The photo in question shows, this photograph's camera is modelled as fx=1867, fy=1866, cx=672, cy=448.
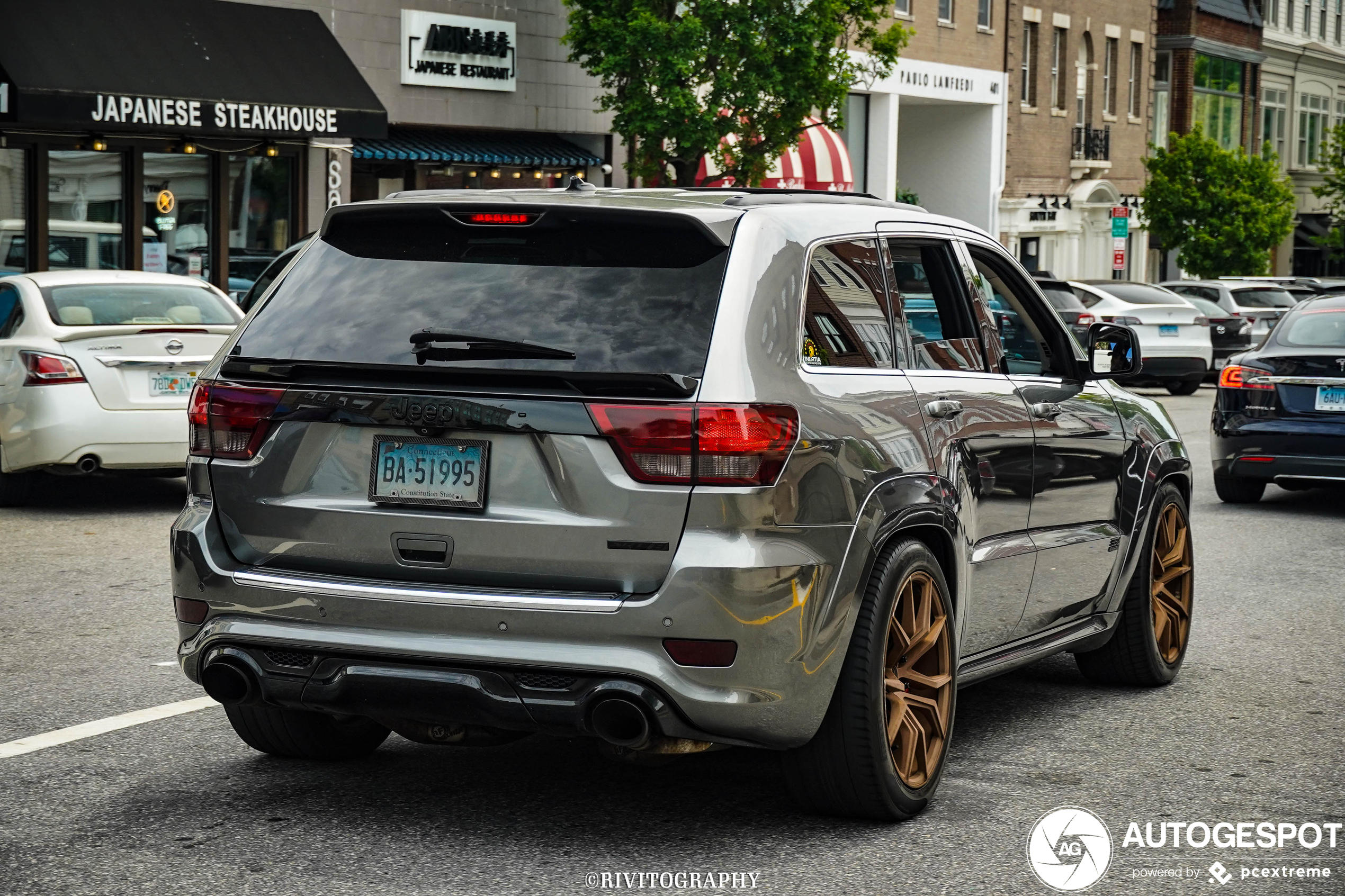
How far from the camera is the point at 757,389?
454 cm

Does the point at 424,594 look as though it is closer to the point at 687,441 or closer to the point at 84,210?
the point at 687,441

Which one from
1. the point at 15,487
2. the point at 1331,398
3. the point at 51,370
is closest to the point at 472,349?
the point at 51,370

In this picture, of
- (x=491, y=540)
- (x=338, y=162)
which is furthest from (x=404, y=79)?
(x=491, y=540)

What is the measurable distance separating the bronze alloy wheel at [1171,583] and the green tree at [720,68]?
17.8m

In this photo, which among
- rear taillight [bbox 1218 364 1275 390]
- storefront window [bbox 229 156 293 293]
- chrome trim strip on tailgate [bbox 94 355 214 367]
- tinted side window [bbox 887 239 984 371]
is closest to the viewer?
tinted side window [bbox 887 239 984 371]

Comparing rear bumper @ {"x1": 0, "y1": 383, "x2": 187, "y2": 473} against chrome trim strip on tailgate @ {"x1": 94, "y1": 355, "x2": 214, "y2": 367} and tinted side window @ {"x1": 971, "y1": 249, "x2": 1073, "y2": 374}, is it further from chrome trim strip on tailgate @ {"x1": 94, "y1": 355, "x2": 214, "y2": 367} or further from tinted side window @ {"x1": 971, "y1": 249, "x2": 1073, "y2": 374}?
tinted side window @ {"x1": 971, "y1": 249, "x2": 1073, "y2": 374}

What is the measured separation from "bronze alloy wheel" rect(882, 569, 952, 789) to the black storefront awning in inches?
643

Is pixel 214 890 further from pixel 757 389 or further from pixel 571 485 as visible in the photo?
pixel 757 389

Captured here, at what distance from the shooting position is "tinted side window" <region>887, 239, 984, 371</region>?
217 inches

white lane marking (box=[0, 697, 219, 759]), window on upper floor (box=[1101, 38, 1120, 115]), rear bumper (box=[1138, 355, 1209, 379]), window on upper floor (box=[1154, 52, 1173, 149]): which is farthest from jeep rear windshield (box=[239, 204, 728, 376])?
window on upper floor (box=[1154, 52, 1173, 149])

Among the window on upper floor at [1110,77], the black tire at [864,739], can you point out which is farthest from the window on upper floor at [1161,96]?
the black tire at [864,739]

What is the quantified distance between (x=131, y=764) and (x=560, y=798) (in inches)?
53.7

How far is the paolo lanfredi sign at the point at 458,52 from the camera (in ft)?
83.1

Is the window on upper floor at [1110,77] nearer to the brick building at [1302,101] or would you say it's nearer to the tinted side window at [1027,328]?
the brick building at [1302,101]
